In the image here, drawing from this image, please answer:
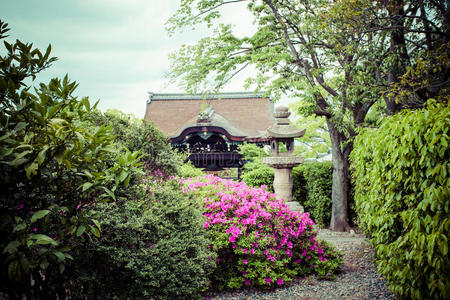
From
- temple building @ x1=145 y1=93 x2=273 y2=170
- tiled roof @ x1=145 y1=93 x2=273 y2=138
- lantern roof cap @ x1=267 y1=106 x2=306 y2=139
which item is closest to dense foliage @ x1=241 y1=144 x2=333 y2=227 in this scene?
lantern roof cap @ x1=267 y1=106 x2=306 y2=139

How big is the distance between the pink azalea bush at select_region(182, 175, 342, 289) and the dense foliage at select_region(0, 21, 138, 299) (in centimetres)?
202

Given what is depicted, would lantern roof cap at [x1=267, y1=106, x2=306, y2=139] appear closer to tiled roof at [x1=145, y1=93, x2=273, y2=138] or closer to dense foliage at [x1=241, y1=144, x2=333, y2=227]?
dense foliage at [x1=241, y1=144, x2=333, y2=227]

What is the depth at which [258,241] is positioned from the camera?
12.7 ft

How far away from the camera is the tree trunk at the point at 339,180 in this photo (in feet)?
25.1

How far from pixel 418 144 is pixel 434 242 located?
819mm

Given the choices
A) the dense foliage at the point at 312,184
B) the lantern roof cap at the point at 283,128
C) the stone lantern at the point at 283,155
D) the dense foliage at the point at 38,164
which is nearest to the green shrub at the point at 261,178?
the dense foliage at the point at 312,184

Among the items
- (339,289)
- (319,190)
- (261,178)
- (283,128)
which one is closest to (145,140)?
(339,289)

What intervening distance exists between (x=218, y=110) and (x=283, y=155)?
894cm

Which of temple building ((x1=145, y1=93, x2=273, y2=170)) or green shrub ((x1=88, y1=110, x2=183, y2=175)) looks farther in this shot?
temple building ((x1=145, y1=93, x2=273, y2=170))

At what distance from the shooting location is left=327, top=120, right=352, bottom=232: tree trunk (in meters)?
7.65

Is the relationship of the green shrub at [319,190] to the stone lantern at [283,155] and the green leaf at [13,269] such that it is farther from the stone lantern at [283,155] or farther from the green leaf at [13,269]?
the green leaf at [13,269]

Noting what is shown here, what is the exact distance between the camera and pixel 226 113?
16.1 meters

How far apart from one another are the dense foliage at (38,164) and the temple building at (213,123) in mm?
8414

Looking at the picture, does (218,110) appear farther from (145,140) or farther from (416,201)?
(416,201)
